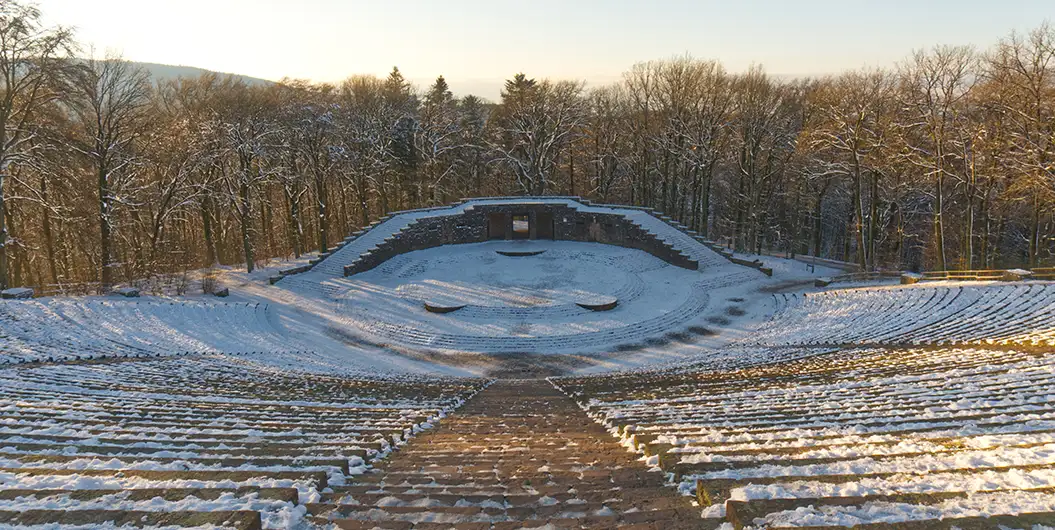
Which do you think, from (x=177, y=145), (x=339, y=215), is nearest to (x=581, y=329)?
(x=177, y=145)

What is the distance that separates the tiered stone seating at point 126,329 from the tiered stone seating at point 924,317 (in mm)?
17839

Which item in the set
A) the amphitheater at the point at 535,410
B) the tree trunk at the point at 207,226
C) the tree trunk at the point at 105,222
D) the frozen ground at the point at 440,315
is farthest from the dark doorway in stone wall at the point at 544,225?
the tree trunk at the point at 105,222

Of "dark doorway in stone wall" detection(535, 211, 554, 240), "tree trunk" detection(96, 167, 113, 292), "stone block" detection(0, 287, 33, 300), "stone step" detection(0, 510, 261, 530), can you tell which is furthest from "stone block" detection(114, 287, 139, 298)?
"dark doorway in stone wall" detection(535, 211, 554, 240)

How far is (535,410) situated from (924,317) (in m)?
14.0

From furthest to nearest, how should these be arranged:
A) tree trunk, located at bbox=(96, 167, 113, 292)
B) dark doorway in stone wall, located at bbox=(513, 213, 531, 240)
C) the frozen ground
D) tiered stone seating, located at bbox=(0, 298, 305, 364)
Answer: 1. dark doorway in stone wall, located at bbox=(513, 213, 531, 240)
2. tree trunk, located at bbox=(96, 167, 113, 292)
3. the frozen ground
4. tiered stone seating, located at bbox=(0, 298, 305, 364)

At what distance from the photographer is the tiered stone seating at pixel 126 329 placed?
46.6ft

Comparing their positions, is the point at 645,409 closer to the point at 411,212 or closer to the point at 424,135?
the point at 411,212

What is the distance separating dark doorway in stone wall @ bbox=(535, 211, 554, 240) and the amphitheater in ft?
Result: 38.9

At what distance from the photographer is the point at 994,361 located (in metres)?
10.9

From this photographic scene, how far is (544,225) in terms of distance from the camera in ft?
124

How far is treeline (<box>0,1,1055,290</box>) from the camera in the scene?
2403cm

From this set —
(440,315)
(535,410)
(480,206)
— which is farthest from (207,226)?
(535,410)

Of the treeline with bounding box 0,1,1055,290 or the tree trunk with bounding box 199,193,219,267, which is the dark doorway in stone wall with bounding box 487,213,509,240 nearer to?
the treeline with bounding box 0,1,1055,290

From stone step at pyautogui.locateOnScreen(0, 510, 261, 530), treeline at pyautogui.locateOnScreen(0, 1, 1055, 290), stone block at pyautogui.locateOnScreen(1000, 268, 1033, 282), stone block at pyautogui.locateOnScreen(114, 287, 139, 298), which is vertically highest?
treeline at pyautogui.locateOnScreen(0, 1, 1055, 290)
